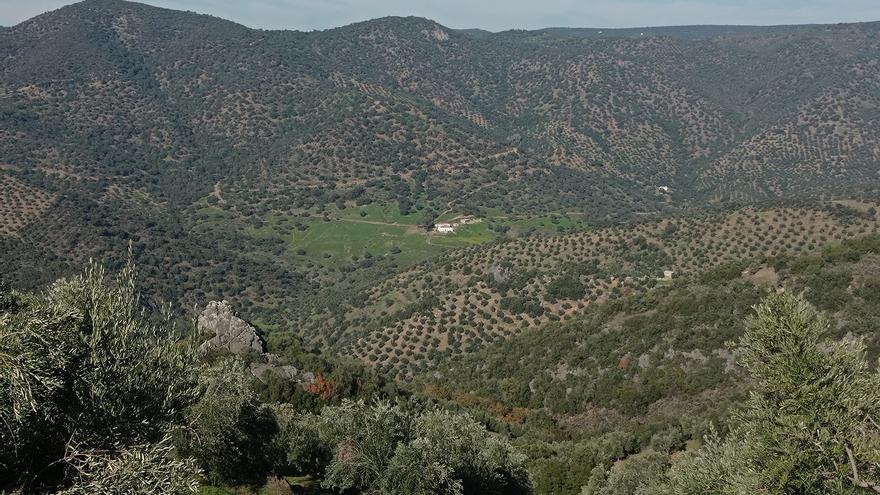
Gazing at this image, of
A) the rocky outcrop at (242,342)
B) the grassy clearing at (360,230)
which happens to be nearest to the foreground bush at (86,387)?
the rocky outcrop at (242,342)

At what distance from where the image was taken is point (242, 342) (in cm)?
4422

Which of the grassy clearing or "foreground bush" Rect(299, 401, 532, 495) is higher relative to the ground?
"foreground bush" Rect(299, 401, 532, 495)

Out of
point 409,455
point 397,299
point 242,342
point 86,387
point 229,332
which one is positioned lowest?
point 397,299

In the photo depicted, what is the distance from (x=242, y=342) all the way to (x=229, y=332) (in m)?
1.45

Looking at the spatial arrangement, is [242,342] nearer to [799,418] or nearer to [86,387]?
[86,387]

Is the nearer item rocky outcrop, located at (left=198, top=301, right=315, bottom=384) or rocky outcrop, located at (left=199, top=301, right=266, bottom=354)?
rocky outcrop, located at (left=198, top=301, right=315, bottom=384)

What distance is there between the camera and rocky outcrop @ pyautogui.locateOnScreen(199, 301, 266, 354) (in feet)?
144

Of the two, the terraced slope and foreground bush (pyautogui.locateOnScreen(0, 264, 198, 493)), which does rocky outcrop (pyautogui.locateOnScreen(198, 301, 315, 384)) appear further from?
foreground bush (pyautogui.locateOnScreen(0, 264, 198, 493))

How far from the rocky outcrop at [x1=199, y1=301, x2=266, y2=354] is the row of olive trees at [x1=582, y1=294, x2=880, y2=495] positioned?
3416 cm

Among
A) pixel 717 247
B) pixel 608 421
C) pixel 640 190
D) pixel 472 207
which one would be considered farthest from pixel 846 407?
pixel 640 190

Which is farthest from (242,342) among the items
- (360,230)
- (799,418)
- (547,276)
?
(360,230)

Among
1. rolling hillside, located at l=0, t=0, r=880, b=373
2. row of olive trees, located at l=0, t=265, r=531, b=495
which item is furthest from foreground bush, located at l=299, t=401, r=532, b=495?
rolling hillside, located at l=0, t=0, r=880, b=373

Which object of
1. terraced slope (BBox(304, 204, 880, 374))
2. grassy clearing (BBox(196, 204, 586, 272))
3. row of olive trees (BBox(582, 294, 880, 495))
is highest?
row of olive trees (BBox(582, 294, 880, 495))

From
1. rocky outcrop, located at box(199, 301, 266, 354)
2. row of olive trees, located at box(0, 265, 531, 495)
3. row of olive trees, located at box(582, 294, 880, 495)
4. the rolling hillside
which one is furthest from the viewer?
the rolling hillside
